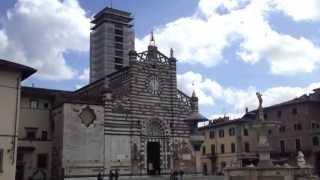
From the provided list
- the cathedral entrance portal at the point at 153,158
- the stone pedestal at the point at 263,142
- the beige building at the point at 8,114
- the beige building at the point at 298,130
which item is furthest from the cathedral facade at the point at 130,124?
the stone pedestal at the point at 263,142

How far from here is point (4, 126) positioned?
25.5 m

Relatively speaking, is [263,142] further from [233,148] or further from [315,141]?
[233,148]

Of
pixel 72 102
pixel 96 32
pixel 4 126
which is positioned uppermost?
pixel 96 32

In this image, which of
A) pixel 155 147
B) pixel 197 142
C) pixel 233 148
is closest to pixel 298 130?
pixel 233 148

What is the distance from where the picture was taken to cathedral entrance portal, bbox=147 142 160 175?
43719 millimetres

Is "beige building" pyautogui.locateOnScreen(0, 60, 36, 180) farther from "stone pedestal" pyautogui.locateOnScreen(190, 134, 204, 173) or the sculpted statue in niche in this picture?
"stone pedestal" pyautogui.locateOnScreen(190, 134, 204, 173)

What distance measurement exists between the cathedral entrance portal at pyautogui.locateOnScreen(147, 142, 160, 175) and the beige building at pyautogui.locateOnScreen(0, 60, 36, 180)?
19275mm

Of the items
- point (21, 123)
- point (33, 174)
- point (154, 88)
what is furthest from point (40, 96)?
point (154, 88)

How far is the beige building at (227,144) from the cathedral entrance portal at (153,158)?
1540 cm

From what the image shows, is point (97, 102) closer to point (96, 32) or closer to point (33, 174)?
point (33, 174)

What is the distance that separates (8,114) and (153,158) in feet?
67.3

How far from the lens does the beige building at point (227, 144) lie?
6003 centimetres

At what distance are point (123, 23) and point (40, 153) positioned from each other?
71.5m

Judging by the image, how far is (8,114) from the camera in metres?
25.7
